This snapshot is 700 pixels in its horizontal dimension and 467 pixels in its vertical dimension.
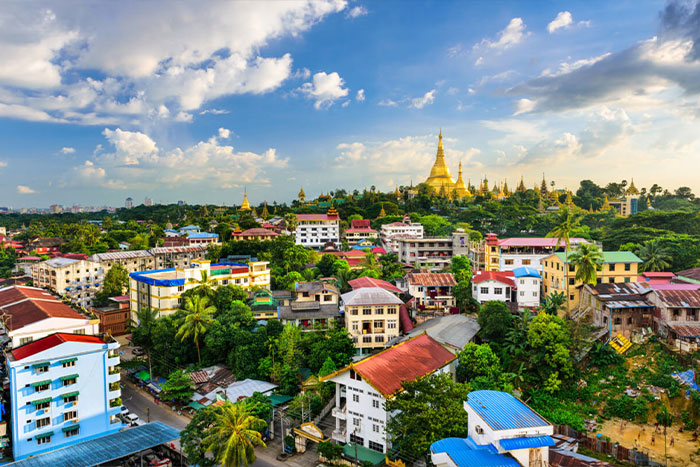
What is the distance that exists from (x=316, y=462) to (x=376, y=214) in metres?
63.9

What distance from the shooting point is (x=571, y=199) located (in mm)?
88562

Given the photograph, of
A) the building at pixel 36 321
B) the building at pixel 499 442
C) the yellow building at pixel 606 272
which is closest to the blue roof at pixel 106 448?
the building at pixel 36 321

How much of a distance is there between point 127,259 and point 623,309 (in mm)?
53062

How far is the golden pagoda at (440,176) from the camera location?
99.4 meters

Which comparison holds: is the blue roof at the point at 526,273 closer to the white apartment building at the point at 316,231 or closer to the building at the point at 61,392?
the building at the point at 61,392

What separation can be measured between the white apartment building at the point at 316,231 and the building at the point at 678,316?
4704 centimetres

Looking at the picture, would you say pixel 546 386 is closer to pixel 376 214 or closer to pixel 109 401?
pixel 109 401

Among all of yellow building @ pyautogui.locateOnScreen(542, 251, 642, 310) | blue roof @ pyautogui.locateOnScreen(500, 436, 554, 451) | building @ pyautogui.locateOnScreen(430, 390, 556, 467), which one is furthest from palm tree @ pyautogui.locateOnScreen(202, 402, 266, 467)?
yellow building @ pyautogui.locateOnScreen(542, 251, 642, 310)

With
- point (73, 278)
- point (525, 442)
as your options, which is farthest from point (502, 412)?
point (73, 278)

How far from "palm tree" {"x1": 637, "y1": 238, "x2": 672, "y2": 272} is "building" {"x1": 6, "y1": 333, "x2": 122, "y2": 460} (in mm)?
43814

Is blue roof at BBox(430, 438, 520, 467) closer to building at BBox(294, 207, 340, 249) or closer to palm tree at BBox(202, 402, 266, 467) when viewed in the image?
palm tree at BBox(202, 402, 266, 467)

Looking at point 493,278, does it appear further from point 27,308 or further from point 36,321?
point 27,308

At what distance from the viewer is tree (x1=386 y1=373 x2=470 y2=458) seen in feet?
57.2

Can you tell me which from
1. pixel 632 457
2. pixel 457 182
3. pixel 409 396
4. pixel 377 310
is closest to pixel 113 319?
pixel 377 310
